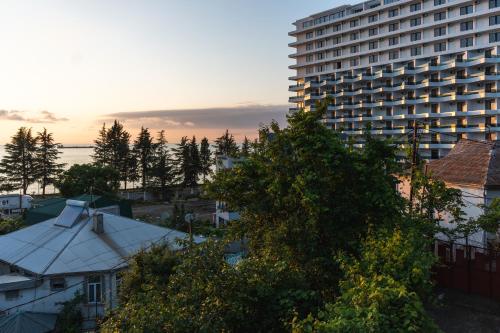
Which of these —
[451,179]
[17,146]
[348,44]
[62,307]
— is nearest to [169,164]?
[17,146]

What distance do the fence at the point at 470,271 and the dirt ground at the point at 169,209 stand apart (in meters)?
37.6

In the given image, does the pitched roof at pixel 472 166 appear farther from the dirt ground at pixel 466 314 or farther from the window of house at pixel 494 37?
the window of house at pixel 494 37

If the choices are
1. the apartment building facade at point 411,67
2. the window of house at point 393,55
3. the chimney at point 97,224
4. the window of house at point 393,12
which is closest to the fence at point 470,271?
the chimney at point 97,224

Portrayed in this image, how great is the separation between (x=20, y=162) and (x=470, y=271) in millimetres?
69447

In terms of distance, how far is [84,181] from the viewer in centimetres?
5491

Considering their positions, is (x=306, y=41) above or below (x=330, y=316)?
above

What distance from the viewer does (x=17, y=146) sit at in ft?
216

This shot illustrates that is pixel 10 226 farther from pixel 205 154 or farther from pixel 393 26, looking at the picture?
pixel 393 26

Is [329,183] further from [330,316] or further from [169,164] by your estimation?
[169,164]

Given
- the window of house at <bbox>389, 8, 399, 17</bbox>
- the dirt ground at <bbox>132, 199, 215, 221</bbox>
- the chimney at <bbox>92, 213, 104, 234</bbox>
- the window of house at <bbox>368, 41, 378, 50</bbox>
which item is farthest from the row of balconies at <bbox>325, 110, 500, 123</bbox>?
the chimney at <bbox>92, 213, 104, 234</bbox>

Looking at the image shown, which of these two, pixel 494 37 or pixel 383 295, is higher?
pixel 494 37

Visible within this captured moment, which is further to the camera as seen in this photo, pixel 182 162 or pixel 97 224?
pixel 182 162

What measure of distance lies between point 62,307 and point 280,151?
14.9m

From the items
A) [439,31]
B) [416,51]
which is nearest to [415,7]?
[439,31]
